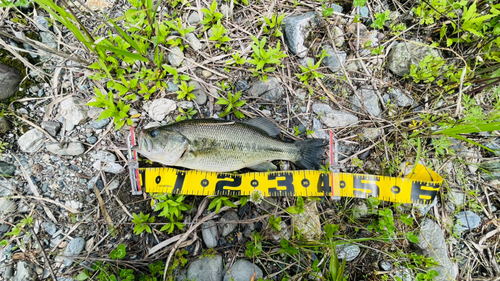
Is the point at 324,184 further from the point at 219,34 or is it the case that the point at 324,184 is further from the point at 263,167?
the point at 219,34

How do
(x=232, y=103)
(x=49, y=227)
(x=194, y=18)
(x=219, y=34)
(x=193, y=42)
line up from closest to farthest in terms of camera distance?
(x=49, y=227), (x=232, y=103), (x=219, y=34), (x=193, y=42), (x=194, y=18)

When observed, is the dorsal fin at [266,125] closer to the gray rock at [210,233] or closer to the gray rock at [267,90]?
the gray rock at [267,90]

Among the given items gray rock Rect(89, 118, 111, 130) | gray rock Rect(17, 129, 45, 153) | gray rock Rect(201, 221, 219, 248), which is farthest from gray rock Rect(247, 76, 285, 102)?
gray rock Rect(17, 129, 45, 153)

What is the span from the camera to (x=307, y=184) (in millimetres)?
4070

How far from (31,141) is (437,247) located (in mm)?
6798

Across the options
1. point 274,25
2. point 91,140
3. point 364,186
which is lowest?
point 364,186

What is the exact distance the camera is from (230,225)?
13.1 feet

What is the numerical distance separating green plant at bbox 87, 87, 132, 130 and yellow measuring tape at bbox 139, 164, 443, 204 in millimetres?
902

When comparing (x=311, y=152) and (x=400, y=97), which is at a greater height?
(x=400, y=97)

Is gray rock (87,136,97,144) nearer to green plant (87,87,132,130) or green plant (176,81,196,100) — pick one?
green plant (87,87,132,130)

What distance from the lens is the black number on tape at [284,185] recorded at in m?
4.04

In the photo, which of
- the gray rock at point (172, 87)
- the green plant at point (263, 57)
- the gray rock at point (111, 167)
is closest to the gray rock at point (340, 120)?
the green plant at point (263, 57)

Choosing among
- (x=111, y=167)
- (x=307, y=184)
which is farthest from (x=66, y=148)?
(x=307, y=184)

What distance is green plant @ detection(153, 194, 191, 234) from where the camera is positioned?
3.73 meters
